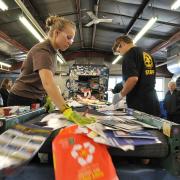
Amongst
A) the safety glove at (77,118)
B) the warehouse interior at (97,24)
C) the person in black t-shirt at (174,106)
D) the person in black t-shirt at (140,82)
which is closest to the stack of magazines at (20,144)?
Result: the safety glove at (77,118)

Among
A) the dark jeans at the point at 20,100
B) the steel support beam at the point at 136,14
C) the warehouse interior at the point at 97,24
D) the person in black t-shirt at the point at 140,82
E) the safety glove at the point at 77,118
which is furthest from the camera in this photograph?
the warehouse interior at the point at 97,24

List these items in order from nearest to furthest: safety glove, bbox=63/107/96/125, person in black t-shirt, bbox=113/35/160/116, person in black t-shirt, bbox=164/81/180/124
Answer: safety glove, bbox=63/107/96/125 → person in black t-shirt, bbox=113/35/160/116 → person in black t-shirt, bbox=164/81/180/124

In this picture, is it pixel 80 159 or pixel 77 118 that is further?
pixel 77 118

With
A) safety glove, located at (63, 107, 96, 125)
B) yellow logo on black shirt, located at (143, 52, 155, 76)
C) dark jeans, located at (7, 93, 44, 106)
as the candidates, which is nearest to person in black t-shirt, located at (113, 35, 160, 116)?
yellow logo on black shirt, located at (143, 52, 155, 76)

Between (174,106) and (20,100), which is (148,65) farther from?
(174,106)

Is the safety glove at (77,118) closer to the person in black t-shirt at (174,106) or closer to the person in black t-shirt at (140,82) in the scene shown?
the person in black t-shirt at (140,82)

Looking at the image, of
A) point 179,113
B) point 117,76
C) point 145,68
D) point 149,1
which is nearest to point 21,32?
point 149,1

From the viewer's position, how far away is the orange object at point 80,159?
919 millimetres

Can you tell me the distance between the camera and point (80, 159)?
3.18 feet

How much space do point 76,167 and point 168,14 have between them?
6357 mm

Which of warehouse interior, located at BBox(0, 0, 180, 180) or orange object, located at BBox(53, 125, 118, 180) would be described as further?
warehouse interior, located at BBox(0, 0, 180, 180)

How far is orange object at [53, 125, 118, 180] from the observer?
92 cm

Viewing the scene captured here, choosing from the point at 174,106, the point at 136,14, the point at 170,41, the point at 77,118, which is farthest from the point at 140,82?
the point at 170,41

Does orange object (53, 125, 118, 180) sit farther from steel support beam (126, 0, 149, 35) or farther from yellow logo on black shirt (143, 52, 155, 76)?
steel support beam (126, 0, 149, 35)
